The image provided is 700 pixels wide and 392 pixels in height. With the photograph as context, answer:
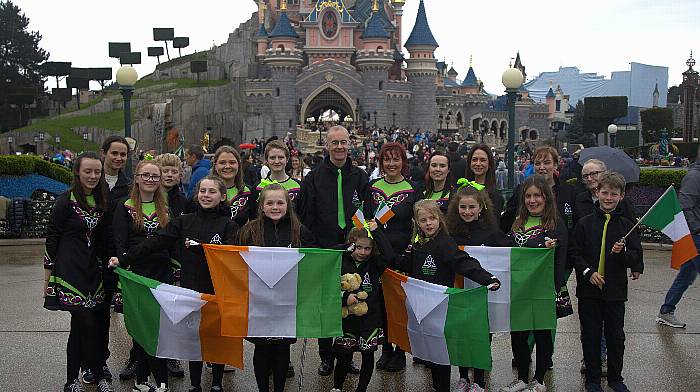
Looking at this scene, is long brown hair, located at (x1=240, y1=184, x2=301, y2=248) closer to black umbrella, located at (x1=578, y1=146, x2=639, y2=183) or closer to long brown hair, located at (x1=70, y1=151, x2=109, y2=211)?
long brown hair, located at (x1=70, y1=151, x2=109, y2=211)

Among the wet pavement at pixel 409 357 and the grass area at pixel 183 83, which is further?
the grass area at pixel 183 83

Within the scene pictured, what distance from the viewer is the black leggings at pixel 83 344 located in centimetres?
553

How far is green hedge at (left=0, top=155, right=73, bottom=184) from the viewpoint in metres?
14.1

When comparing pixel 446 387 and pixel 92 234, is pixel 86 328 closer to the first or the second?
pixel 92 234

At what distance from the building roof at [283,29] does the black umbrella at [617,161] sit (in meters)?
53.8

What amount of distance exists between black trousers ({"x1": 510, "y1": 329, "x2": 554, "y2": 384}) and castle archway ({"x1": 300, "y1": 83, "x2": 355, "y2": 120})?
2071 inches

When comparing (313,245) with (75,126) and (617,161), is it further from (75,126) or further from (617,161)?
(75,126)

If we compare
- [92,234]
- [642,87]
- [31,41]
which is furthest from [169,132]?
[642,87]

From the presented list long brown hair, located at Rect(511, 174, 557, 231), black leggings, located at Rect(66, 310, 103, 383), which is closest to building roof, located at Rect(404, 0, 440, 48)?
long brown hair, located at Rect(511, 174, 557, 231)

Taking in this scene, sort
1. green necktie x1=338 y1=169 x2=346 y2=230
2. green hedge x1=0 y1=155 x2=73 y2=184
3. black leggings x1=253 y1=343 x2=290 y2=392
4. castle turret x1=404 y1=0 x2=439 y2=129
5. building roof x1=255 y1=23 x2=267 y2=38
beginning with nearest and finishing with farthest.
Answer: black leggings x1=253 y1=343 x2=290 y2=392 → green necktie x1=338 y1=169 x2=346 y2=230 → green hedge x1=0 y1=155 x2=73 y2=184 → castle turret x1=404 y1=0 x2=439 y2=129 → building roof x1=255 y1=23 x2=267 y2=38

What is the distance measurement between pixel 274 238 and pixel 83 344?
1.59m

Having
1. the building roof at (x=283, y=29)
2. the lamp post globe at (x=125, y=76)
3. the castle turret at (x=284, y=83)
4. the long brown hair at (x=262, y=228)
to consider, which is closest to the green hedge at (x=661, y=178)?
the lamp post globe at (x=125, y=76)

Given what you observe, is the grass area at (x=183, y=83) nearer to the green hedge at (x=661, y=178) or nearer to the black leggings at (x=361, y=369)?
the green hedge at (x=661, y=178)

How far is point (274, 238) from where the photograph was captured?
213 inches
